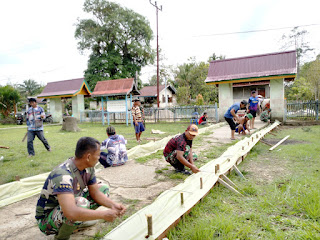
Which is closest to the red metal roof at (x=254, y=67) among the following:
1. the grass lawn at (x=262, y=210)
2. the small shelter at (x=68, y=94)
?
the grass lawn at (x=262, y=210)

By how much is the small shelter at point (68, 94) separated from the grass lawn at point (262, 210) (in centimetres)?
2111

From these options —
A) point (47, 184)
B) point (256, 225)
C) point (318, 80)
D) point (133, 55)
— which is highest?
point (133, 55)

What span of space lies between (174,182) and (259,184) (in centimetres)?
142

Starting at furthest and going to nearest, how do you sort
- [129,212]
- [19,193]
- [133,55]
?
[133,55] < [19,193] < [129,212]

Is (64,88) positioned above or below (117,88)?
above

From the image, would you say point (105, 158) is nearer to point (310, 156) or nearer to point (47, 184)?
point (47, 184)

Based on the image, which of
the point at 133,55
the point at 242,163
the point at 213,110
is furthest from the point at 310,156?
the point at 133,55

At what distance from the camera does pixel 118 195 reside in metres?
3.53

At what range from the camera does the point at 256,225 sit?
260cm

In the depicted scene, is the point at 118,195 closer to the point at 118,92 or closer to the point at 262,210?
the point at 262,210

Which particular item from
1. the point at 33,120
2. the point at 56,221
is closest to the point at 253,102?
the point at 33,120

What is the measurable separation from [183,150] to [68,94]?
2083cm

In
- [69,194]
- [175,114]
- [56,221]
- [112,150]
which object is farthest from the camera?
[175,114]

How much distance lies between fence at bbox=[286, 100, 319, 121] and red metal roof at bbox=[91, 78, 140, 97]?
10.2 meters
